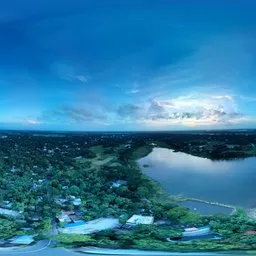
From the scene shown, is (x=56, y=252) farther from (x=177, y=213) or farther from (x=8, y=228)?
(x=177, y=213)

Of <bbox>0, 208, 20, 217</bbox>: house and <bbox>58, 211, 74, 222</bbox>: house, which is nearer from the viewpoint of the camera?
<bbox>58, 211, 74, 222</bbox>: house

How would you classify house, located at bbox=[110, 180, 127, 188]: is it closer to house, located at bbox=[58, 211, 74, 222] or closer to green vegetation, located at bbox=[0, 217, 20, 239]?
house, located at bbox=[58, 211, 74, 222]

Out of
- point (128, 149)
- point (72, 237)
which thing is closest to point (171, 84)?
point (128, 149)

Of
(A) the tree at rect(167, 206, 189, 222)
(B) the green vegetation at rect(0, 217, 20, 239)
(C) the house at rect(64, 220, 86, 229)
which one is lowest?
(B) the green vegetation at rect(0, 217, 20, 239)

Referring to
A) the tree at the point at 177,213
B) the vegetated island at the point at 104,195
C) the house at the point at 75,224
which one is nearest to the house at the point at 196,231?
the vegetated island at the point at 104,195

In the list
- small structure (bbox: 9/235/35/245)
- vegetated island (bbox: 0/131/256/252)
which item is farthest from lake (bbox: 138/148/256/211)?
small structure (bbox: 9/235/35/245)

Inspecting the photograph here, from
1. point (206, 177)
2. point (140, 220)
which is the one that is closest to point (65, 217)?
point (140, 220)

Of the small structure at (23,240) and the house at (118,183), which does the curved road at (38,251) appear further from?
the house at (118,183)
